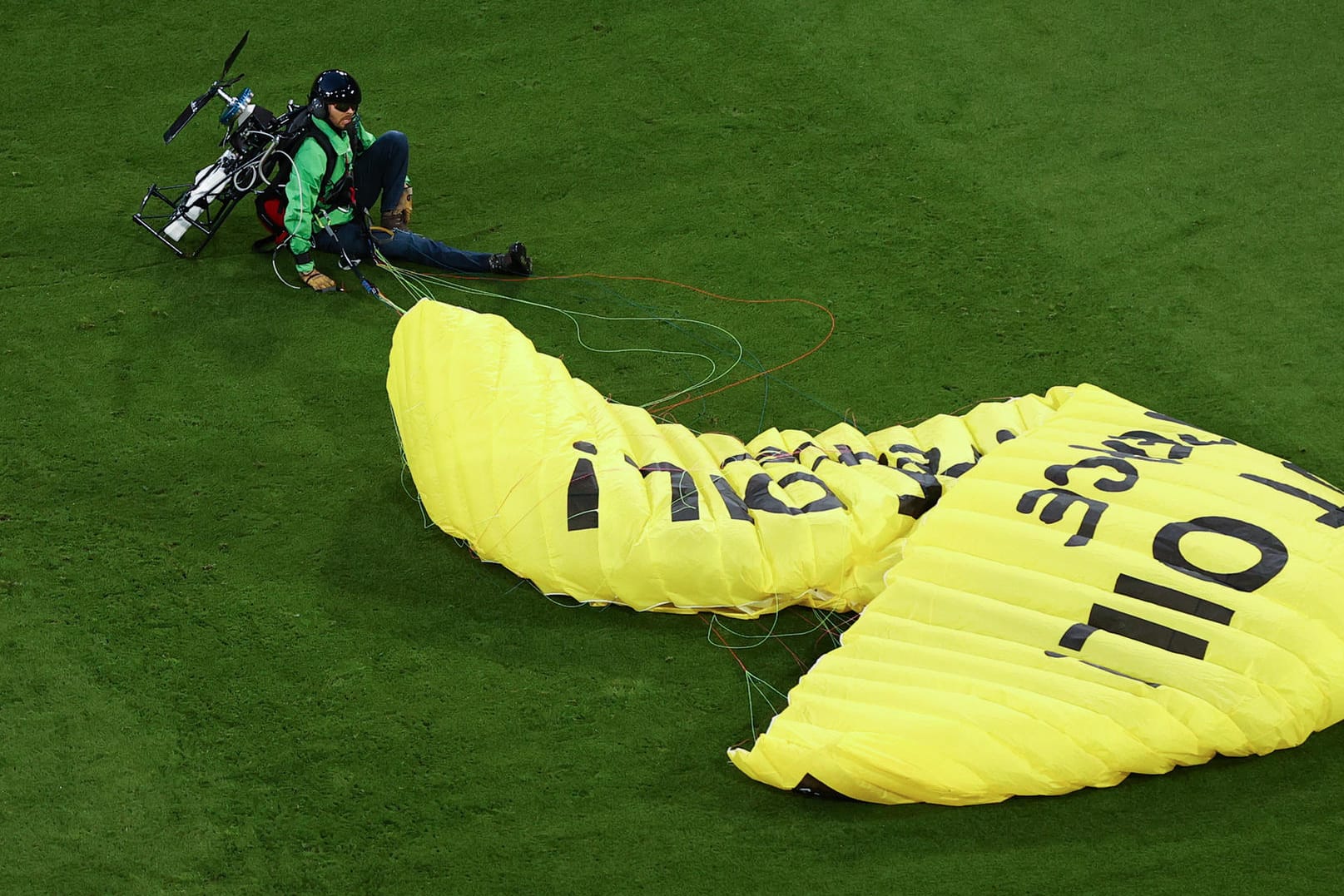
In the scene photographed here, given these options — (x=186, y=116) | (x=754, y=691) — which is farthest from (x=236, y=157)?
(x=754, y=691)

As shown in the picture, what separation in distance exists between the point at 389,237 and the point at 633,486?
6.03ft

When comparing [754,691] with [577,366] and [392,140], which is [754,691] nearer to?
[577,366]

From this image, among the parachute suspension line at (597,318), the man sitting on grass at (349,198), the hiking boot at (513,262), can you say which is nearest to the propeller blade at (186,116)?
the man sitting on grass at (349,198)

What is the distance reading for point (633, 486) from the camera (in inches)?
139

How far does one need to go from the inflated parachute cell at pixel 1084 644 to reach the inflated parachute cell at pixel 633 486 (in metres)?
0.22

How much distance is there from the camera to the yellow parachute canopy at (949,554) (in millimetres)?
2996

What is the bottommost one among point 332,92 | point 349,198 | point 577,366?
point 577,366

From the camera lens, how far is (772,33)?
6.05 meters

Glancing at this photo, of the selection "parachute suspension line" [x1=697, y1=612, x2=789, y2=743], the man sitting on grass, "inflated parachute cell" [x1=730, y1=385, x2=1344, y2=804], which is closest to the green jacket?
the man sitting on grass

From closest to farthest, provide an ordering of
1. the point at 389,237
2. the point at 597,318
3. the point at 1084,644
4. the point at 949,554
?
the point at 1084,644 < the point at 949,554 < the point at 597,318 < the point at 389,237

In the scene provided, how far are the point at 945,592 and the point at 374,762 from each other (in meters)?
1.47

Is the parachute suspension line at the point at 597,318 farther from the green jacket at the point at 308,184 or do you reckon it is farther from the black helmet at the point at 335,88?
the black helmet at the point at 335,88

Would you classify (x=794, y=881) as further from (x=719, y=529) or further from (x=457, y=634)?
(x=457, y=634)

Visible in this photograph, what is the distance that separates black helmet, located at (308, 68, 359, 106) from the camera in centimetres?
447
